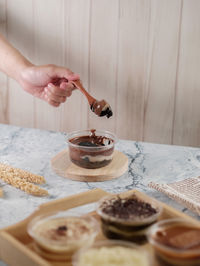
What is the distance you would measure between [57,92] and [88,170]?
0.44 meters

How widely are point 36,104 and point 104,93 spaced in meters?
0.40

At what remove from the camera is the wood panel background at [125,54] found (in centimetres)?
188

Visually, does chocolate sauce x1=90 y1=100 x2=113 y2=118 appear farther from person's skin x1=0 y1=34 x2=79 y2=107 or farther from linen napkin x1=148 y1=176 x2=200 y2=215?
linen napkin x1=148 y1=176 x2=200 y2=215

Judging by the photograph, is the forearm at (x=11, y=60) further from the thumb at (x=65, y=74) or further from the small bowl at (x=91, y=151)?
the small bowl at (x=91, y=151)

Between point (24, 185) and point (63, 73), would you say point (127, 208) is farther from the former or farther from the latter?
point (63, 73)

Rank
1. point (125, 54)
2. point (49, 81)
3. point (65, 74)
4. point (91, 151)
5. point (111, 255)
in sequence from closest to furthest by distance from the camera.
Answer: point (111, 255)
point (91, 151)
point (65, 74)
point (49, 81)
point (125, 54)

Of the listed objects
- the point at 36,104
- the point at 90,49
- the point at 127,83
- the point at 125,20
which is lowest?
the point at 36,104

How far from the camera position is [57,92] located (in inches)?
65.5

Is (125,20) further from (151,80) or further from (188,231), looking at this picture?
(188,231)

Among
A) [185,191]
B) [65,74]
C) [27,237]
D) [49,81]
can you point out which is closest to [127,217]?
[27,237]

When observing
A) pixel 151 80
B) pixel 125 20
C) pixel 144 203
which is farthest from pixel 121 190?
pixel 125 20

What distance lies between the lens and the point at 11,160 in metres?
1.47

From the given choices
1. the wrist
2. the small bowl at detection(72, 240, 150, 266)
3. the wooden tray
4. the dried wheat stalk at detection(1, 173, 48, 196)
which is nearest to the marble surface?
the dried wheat stalk at detection(1, 173, 48, 196)

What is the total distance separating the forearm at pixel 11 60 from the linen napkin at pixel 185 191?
886mm
